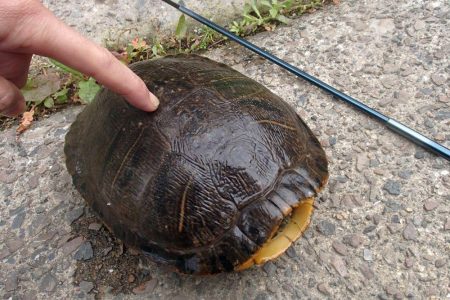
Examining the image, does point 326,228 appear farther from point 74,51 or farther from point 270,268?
point 74,51

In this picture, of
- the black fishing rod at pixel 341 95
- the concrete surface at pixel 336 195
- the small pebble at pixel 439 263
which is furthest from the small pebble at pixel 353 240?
the black fishing rod at pixel 341 95

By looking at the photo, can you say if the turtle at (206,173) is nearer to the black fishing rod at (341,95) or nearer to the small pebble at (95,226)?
the small pebble at (95,226)

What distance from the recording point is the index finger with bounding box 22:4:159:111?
130cm

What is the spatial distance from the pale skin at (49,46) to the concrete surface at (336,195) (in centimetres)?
81

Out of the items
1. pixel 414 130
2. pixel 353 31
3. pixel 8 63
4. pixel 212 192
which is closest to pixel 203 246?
pixel 212 192

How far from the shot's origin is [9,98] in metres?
1.49

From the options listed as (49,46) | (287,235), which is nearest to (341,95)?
(287,235)

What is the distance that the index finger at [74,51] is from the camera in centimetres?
130

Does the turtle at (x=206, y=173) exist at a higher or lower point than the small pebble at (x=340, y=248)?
higher

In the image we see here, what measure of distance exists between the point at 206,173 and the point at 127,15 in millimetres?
1668

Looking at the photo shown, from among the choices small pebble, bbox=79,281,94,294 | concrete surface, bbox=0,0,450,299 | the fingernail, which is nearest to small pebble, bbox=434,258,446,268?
concrete surface, bbox=0,0,450,299

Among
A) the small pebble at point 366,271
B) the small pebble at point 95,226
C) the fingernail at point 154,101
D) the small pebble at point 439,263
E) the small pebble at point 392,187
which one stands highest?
the fingernail at point 154,101

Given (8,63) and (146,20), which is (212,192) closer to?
(8,63)

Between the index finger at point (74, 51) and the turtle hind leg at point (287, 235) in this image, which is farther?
the turtle hind leg at point (287, 235)
